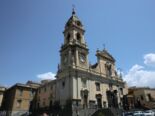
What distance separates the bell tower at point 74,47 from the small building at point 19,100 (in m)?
15.6

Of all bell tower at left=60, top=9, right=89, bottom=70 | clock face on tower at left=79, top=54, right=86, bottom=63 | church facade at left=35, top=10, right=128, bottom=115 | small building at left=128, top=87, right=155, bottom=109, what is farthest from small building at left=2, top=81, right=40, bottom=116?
small building at left=128, top=87, right=155, bottom=109

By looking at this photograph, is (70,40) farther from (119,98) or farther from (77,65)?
(119,98)

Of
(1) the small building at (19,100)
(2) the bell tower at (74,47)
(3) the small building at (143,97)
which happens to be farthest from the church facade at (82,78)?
(1) the small building at (19,100)

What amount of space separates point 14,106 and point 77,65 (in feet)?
68.6

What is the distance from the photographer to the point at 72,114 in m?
28.2

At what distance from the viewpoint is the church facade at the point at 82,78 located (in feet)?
107

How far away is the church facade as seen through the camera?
3253cm

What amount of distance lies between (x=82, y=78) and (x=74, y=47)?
7.39 meters

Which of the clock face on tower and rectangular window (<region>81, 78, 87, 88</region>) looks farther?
the clock face on tower

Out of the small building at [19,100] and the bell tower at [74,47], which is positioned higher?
the bell tower at [74,47]

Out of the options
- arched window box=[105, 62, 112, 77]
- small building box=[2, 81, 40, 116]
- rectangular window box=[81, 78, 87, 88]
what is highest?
arched window box=[105, 62, 112, 77]

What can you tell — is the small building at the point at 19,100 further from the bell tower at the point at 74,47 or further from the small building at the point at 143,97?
the small building at the point at 143,97

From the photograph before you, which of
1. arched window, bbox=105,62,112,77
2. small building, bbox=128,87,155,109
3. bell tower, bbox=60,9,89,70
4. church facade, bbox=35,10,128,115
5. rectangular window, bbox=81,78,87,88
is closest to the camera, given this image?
church facade, bbox=35,10,128,115

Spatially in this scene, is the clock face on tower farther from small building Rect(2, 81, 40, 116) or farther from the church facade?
small building Rect(2, 81, 40, 116)
